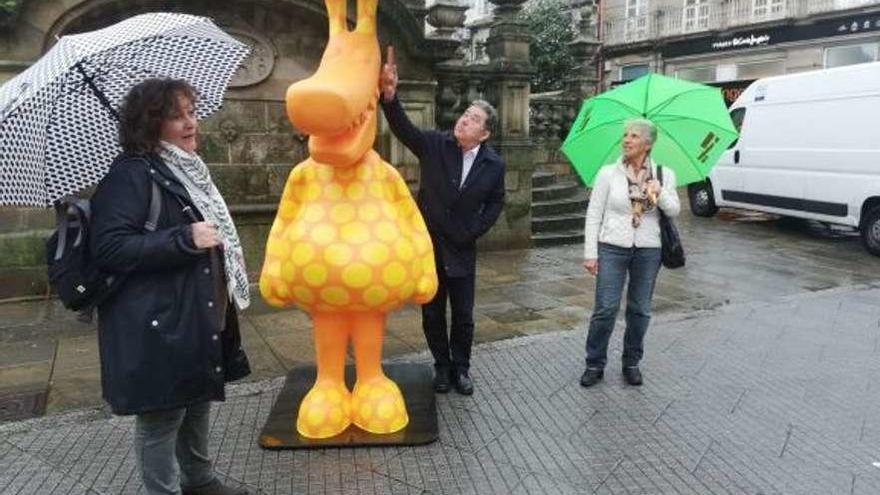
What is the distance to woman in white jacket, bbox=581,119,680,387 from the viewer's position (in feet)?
14.3

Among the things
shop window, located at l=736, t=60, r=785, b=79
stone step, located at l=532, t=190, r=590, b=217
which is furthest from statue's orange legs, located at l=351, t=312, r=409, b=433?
shop window, located at l=736, t=60, r=785, b=79

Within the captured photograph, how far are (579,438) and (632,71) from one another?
2513 cm

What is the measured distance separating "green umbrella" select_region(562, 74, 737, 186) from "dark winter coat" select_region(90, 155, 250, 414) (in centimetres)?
289

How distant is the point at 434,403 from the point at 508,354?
1170 millimetres

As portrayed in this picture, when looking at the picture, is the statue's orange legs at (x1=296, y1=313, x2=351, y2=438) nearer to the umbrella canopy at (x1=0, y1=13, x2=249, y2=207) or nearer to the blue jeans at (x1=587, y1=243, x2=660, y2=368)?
the umbrella canopy at (x1=0, y1=13, x2=249, y2=207)

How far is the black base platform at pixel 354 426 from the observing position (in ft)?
12.2

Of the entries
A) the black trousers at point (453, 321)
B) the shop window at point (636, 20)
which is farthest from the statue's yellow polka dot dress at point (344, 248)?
the shop window at point (636, 20)

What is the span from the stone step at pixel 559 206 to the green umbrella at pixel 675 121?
561 cm

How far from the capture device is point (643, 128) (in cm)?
428

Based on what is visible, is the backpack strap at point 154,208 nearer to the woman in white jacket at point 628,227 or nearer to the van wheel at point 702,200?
the woman in white jacket at point 628,227

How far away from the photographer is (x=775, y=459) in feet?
11.8

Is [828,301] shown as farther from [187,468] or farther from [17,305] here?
[17,305]

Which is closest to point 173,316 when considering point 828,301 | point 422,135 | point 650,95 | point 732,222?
point 422,135

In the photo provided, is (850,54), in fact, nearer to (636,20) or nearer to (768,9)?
(768,9)
